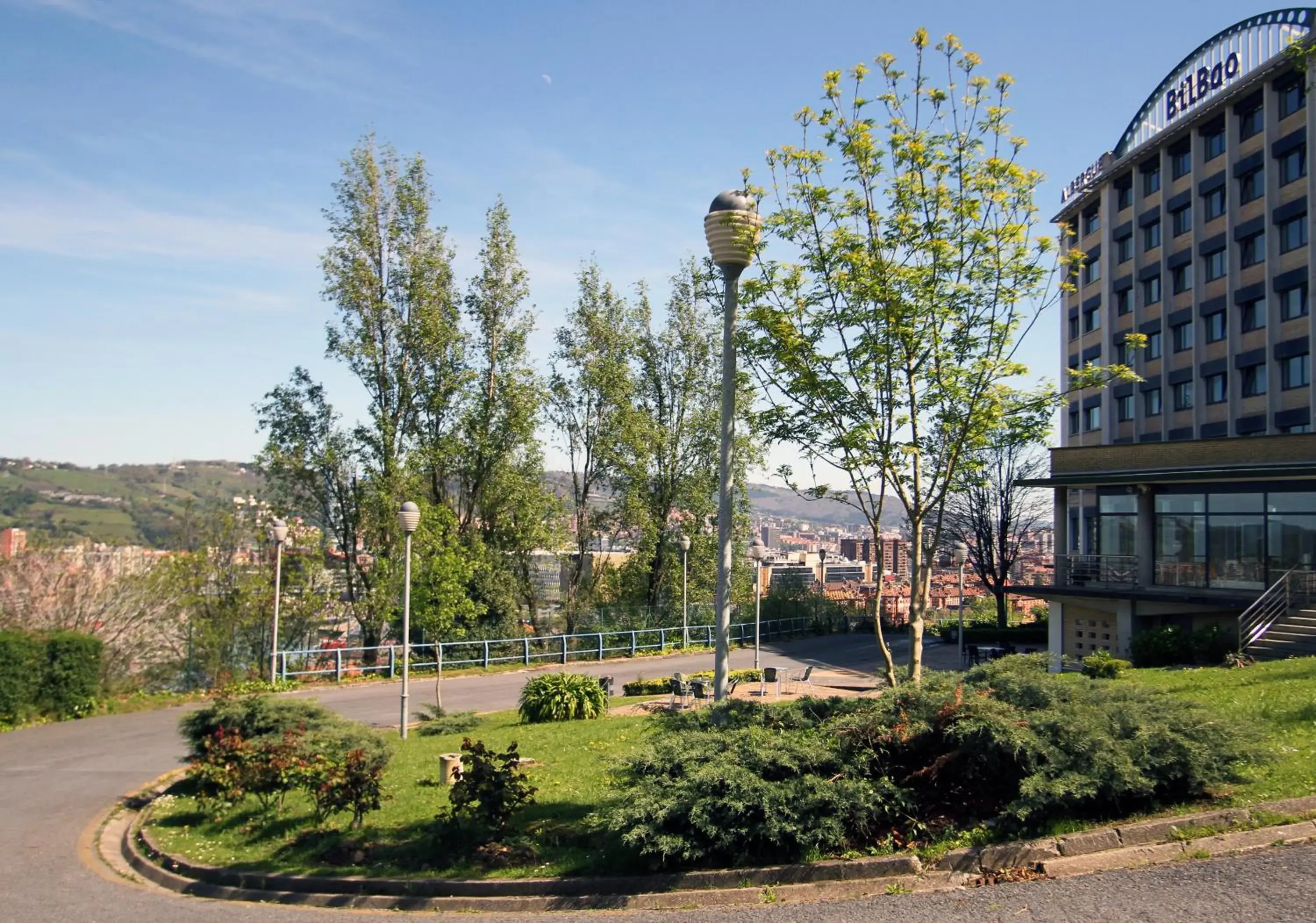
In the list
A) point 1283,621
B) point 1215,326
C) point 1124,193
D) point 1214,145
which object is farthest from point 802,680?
point 1124,193

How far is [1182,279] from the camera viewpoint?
44.6 m

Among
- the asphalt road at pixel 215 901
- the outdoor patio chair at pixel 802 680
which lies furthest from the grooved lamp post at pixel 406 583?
the outdoor patio chair at pixel 802 680

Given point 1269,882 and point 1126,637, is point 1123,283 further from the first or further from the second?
point 1269,882

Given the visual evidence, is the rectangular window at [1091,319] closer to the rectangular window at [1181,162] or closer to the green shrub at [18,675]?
the rectangular window at [1181,162]

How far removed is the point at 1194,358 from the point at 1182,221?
262 inches

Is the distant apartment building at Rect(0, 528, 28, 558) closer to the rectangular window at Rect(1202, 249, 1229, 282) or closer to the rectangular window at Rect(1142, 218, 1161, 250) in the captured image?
the rectangular window at Rect(1202, 249, 1229, 282)

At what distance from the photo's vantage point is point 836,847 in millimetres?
7902

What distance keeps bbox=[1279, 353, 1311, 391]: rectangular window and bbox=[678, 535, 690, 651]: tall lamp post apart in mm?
24189

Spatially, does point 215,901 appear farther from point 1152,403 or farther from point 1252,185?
point 1152,403

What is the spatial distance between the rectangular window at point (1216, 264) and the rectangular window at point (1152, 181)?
5026 mm

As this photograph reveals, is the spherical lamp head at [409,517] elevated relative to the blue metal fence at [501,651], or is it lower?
elevated

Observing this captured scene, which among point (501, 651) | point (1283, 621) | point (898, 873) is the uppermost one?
point (1283, 621)

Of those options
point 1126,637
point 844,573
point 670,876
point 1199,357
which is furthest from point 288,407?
point 844,573

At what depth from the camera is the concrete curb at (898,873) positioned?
24.1 feet
